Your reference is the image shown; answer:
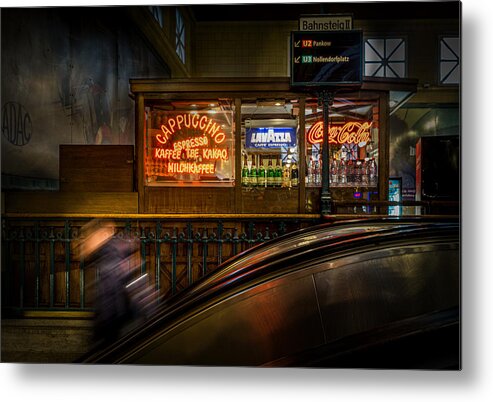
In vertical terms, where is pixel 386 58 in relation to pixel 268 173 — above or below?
above

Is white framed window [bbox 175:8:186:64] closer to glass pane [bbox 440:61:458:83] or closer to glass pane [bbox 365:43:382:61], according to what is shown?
glass pane [bbox 365:43:382:61]

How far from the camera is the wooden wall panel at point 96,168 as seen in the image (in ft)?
11.3

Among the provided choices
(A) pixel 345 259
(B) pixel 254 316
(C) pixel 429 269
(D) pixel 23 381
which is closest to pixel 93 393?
(D) pixel 23 381

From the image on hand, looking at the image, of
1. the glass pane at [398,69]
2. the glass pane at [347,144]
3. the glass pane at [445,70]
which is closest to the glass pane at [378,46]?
the glass pane at [398,69]

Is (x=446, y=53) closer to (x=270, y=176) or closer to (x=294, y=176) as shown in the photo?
(x=294, y=176)

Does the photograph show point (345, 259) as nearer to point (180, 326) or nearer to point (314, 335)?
point (314, 335)

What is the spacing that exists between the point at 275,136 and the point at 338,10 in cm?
176

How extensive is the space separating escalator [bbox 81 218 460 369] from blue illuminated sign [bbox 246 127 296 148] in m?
1.97

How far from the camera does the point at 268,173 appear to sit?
3820mm

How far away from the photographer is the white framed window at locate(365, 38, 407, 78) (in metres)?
4.30

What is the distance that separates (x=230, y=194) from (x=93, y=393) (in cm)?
185

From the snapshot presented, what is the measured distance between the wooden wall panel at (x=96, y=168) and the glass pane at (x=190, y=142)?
0.31 meters

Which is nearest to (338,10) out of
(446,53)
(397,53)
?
(446,53)

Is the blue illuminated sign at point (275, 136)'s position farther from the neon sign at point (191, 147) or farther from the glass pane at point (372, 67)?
the glass pane at point (372, 67)
